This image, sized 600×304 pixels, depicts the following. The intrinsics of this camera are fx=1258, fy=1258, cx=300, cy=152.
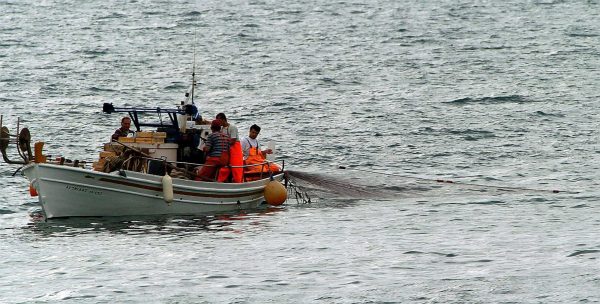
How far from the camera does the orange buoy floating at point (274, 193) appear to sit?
2878 cm

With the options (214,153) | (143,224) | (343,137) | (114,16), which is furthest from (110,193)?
(114,16)

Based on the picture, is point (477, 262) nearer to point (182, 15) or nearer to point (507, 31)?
point (507, 31)

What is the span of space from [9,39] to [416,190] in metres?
42.0

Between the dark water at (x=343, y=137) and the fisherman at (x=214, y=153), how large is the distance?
3.80 ft

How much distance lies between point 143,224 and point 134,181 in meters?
0.95

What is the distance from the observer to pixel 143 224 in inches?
1014

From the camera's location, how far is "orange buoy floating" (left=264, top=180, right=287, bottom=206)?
28.8 meters

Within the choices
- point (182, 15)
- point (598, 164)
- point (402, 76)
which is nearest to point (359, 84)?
point (402, 76)

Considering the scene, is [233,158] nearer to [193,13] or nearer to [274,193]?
[274,193]

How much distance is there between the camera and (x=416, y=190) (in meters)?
32.1

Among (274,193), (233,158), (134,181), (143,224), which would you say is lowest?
(143,224)

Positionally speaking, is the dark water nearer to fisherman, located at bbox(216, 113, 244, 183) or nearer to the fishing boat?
the fishing boat

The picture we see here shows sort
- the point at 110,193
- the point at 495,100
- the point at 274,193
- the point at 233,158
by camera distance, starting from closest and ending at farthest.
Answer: the point at 110,193, the point at 233,158, the point at 274,193, the point at 495,100

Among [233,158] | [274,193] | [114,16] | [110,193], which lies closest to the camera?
[110,193]
